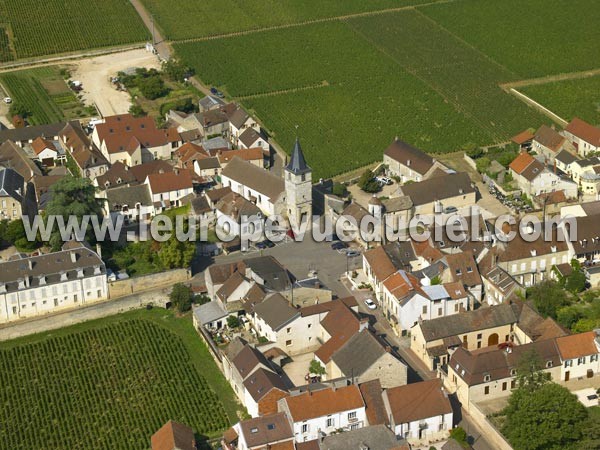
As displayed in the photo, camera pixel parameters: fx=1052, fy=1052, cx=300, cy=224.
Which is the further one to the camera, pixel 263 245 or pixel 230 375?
pixel 263 245

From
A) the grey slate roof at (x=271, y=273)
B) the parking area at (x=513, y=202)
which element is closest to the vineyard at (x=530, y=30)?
the parking area at (x=513, y=202)

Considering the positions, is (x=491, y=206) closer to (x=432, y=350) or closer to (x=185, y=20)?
(x=432, y=350)

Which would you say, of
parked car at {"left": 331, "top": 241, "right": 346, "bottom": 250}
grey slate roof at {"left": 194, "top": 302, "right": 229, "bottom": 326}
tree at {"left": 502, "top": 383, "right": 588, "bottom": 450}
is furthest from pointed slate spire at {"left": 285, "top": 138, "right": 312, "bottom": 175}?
tree at {"left": 502, "top": 383, "right": 588, "bottom": 450}

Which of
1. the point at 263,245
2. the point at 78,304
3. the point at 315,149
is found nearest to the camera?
the point at 78,304

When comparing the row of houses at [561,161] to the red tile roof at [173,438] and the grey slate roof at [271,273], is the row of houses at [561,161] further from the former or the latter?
the red tile roof at [173,438]

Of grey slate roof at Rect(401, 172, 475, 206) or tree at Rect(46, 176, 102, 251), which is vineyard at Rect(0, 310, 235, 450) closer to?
tree at Rect(46, 176, 102, 251)

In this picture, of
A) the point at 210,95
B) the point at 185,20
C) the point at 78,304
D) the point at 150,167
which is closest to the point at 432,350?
the point at 78,304

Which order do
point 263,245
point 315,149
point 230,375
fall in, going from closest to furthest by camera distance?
point 230,375, point 263,245, point 315,149

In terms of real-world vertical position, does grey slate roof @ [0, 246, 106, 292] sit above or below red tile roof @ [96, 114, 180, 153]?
above
